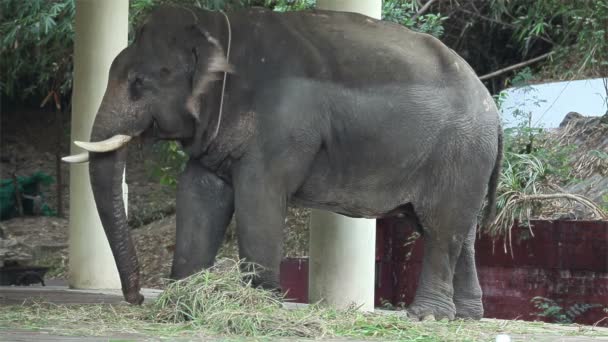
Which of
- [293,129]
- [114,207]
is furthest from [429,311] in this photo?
[114,207]

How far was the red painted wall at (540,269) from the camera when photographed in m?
9.86

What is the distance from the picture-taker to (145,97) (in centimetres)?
784

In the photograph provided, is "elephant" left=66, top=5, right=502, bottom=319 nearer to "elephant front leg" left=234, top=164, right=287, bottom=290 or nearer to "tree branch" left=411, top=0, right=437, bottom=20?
"elephant front leg" left=234, top=164, right=287, bottom=290

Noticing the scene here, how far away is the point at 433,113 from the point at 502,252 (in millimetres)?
2734

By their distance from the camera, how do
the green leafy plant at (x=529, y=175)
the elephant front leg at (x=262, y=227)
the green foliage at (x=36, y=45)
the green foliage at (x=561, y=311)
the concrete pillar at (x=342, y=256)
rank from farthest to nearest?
the green foliage at (x=36, y=45) → the green leafy plant at (x=529, y=175) → the green foliage at (x=561, y=311) → the concrete pillar at (x=342, y=256) → the elephant front leg at (x=262, y=227)

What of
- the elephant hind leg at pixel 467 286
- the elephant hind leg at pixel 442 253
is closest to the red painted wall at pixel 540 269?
the elephant hind leg at pixel 467 286

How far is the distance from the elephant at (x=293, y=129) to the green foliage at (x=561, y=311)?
1.70 metres

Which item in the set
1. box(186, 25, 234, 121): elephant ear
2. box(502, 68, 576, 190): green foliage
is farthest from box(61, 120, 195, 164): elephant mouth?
box(502, 68, 576, 190): green foliage

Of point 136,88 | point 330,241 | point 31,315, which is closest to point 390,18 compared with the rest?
point 330,241

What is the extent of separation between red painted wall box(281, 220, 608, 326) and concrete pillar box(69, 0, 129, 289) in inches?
96.2

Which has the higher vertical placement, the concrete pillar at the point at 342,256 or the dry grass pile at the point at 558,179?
the dry grass pile at the point at 558,179

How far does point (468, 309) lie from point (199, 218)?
181 centimetres

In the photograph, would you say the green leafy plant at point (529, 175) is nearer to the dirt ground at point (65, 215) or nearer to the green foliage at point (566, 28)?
the green foliage at point (566, 28)

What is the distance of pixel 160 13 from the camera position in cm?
792
